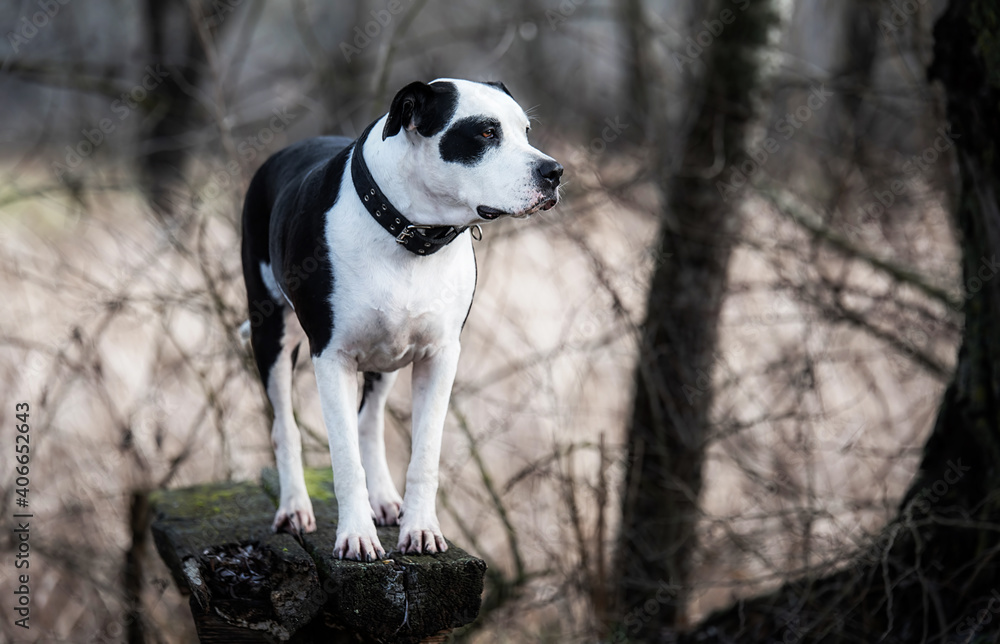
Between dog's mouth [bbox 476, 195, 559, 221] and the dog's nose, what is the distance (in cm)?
5

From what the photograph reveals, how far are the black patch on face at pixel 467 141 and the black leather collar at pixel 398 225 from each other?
0.23 meters

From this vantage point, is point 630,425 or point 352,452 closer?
point 352,452

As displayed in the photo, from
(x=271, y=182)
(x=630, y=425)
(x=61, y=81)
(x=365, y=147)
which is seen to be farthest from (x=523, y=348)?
(x=365, y=147)

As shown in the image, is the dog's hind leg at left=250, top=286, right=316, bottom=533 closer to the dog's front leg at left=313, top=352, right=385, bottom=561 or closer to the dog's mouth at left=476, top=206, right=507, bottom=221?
the dog's front leg at left=313, top=352, right=385, bottom=561

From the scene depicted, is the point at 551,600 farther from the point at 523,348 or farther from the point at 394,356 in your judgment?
the point at 523,348

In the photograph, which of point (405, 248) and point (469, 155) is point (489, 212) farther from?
point (405, 248)

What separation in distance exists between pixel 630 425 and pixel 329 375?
3.85 m

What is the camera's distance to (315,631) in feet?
9.77

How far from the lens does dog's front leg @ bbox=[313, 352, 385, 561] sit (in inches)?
112

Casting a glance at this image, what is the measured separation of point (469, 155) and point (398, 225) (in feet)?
1.00

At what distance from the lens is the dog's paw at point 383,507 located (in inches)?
131

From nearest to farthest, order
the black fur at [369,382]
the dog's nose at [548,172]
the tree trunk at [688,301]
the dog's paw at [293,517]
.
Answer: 1. the dog's nose at [548,172]
2. the dog's paw at [293,517]
3. the black fur at [369,382]
4. the tree trunk at [688,301]

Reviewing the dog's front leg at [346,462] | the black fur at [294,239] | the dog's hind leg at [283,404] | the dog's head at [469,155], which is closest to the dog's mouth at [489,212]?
the dog's head at [469,155]

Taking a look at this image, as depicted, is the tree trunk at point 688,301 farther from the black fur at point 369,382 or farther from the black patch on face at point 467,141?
the black patch on face at point 467,141
